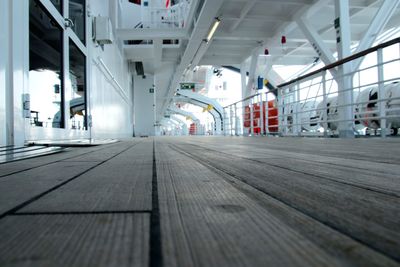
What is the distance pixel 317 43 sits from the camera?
13.3ft

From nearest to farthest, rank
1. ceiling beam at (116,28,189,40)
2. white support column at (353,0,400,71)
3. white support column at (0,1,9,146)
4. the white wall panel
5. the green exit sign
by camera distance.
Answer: white support column at (0,1,9,146) → white support column at (353,0,400,71) → ceiling beam at (116,28,189,40) → the white wall panel → the green exit sign

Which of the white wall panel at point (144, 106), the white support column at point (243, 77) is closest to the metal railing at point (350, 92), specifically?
the white support column at point (243, 77)

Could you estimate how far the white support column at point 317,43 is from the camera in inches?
151

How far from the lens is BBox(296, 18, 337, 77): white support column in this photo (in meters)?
3.85

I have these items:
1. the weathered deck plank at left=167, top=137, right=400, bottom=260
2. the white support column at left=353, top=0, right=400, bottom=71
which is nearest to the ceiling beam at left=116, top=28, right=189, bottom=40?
the white support column at left=353, top=0, right=400, bottom=71

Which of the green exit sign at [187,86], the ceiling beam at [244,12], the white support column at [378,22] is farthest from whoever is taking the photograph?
the green exit sign at [187,86]

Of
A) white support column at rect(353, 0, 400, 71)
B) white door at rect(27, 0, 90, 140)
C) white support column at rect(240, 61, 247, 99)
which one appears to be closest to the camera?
white door at rect(27, 0, 90, 140)

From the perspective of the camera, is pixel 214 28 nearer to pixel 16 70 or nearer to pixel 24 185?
pixel 16 70

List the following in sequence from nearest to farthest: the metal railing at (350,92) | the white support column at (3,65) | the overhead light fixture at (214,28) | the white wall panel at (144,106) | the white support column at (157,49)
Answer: the white support column at (3,65) < the metal railing at (350,92) < the overhead light fixture at (214,28) < the white support column at (157,49) < the white wall panel at (144,106)

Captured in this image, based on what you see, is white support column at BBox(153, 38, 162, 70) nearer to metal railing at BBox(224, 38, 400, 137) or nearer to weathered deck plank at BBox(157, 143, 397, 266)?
metal railing at BBox(224, 38, 400, 137)

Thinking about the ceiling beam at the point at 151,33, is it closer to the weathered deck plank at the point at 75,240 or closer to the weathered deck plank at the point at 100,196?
the weathered deck plank at the point at 100,196

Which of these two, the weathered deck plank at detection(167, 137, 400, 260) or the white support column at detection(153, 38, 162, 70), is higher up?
the white support column at detection(153, 38, 162, 70)

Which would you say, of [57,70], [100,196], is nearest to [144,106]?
[57,70]

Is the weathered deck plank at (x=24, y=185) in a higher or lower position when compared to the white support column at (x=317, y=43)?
lower
